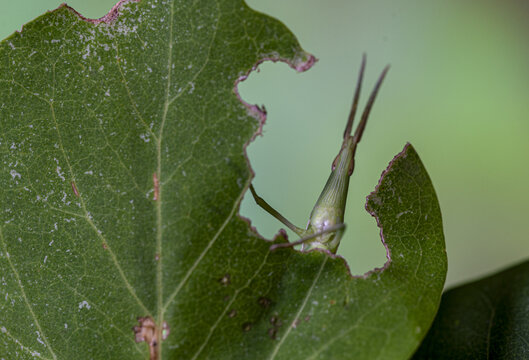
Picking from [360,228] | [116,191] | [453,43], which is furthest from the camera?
[453,43]

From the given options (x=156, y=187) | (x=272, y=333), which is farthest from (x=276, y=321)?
(x=156, y=187)

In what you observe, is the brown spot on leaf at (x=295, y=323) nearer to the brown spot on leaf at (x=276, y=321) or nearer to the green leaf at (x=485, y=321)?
the brown spot on leaf at (x=276, y=321)

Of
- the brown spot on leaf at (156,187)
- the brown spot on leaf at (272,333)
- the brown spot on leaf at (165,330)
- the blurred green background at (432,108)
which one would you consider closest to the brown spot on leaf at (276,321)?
the brown spot on leaf at (272,333)

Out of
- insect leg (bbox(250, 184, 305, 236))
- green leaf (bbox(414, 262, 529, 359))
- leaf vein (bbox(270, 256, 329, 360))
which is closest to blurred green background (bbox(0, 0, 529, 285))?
insect leg (bbox(250, 184, 305, 236))

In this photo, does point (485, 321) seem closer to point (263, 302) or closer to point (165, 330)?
point (263, 302)

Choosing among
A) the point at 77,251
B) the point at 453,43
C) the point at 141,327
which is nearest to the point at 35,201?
the point at 77,251

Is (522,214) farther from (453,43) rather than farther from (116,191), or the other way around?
(116,191)
